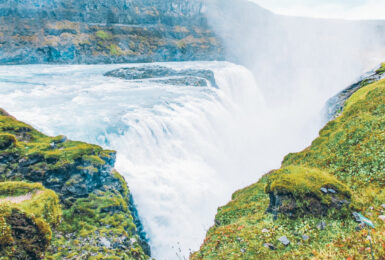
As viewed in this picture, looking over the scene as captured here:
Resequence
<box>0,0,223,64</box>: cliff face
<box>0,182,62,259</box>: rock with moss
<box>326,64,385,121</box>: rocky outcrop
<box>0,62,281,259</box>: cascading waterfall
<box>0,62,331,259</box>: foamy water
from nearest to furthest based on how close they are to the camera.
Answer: <box>0,182,62,259</box>: rock with moss → <box>0,62,281,259</box>: cascading waterfall → <box>0,62,331,259</box>: foamy water → <box>326,64,385,121</box>: rocky outcrop → <box>0,0,223,64</box>: cliff face

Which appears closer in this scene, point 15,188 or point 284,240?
point 284,240

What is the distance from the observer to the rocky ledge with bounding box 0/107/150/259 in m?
7.61

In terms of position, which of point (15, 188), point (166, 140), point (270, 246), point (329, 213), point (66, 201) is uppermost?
point (329, 213)

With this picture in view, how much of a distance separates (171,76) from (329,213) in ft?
182

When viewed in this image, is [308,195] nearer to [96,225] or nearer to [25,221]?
[96,225]

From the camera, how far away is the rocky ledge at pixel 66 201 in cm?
761

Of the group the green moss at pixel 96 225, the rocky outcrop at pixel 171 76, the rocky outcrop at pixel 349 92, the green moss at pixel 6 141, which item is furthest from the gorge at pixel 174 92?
the green moss at pixel 6 141

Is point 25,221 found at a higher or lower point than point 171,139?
higher

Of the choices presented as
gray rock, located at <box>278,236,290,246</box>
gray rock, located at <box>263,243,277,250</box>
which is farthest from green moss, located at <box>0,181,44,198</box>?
gray rock, located at <box>278,236,290,246</box>

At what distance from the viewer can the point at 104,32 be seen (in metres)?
135

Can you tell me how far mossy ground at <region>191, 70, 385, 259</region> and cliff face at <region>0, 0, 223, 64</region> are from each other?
12265 centimetres

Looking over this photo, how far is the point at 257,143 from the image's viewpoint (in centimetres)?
3822

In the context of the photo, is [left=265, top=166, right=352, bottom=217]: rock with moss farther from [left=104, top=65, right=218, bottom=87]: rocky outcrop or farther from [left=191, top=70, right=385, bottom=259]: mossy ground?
[left=104, top=65, right=218, bottom=87]: rocky outcrop

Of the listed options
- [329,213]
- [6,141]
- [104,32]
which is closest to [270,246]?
[329,213]
